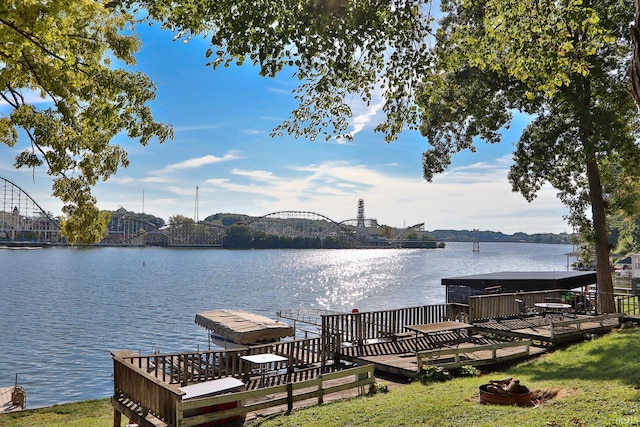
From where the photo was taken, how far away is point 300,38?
656 cm

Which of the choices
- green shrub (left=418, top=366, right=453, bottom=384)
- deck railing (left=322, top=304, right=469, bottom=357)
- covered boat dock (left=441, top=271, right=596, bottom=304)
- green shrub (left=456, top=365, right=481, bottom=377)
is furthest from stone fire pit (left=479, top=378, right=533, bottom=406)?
covered boat dock (left=441, top=271, right=596, bottom=304)

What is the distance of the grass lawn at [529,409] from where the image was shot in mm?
7867

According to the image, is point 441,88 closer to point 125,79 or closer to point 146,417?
point 125,79

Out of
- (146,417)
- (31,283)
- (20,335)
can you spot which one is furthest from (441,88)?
(31,283)

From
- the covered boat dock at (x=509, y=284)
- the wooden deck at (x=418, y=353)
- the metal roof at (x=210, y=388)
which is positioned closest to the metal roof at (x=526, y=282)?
the covered boat dock at (x=509, y=284)

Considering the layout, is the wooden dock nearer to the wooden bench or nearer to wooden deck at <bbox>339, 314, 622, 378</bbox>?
wooden deck at <bbox>339, 314, 622, 378</bbox>

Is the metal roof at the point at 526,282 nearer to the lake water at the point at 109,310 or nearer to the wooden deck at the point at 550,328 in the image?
the wooden deck at the point at 550,328

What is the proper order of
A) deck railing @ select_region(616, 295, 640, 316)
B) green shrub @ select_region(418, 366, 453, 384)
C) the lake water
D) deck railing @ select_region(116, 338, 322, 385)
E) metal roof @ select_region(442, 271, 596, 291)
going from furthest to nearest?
the lake water, metal roof @ select_region(442, 271, 596, 291), deck railing @ select_region(616, 295, 640, 316), green shrub @ select_region(418, 366, 453, 384), deck railing @ select_region(116, 338, 322, 385)

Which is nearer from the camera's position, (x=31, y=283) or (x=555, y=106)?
(x=555, y=106)

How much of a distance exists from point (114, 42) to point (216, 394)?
7.65m

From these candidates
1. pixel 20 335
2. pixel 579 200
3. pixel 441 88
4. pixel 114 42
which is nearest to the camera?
pixel 441 88

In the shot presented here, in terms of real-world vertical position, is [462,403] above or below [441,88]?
below

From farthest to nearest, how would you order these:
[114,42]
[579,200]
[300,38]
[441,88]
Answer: [579,200], [114,42], [441,88], [300,38]

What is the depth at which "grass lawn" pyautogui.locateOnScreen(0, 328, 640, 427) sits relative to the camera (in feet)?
25.8
